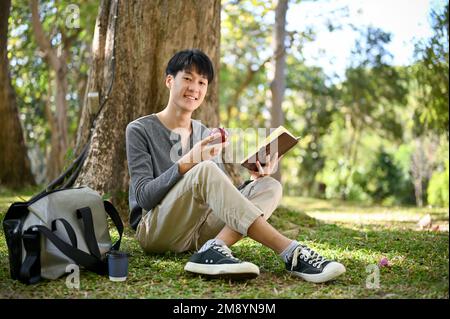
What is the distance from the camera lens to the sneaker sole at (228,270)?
8.42ft

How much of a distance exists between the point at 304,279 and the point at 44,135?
11.1 m

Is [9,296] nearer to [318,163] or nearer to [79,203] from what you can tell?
[79,203]

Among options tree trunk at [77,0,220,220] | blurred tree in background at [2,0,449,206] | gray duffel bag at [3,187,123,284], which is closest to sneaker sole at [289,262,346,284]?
gray duffel bag at [3,187,123,284]

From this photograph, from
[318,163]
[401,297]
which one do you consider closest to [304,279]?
[401,297]

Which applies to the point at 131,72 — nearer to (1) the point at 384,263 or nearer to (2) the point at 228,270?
(2) the point at 228,270

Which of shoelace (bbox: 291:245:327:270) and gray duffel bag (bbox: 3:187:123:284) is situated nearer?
gray duffel bag (bbox: 3:187:123:284)

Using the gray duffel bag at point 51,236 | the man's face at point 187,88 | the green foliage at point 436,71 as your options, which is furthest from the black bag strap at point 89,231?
the green foliage at point 436,71

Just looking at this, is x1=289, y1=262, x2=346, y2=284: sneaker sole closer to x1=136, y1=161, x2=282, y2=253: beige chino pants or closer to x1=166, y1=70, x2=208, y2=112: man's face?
x1=136, y1=161, x2=282, y2=253: beige chino pants

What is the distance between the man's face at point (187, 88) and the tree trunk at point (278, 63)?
4703 mm

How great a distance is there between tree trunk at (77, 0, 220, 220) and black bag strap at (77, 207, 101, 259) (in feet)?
4.69

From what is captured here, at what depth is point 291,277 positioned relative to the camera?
278 cm

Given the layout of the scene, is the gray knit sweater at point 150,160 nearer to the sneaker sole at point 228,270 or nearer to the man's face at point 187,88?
the man's face at point 187,88

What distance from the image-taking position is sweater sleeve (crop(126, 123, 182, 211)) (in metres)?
2.87

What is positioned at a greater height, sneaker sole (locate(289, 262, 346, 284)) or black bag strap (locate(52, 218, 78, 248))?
black bag strap (locate(52, 218, 78, 248))
